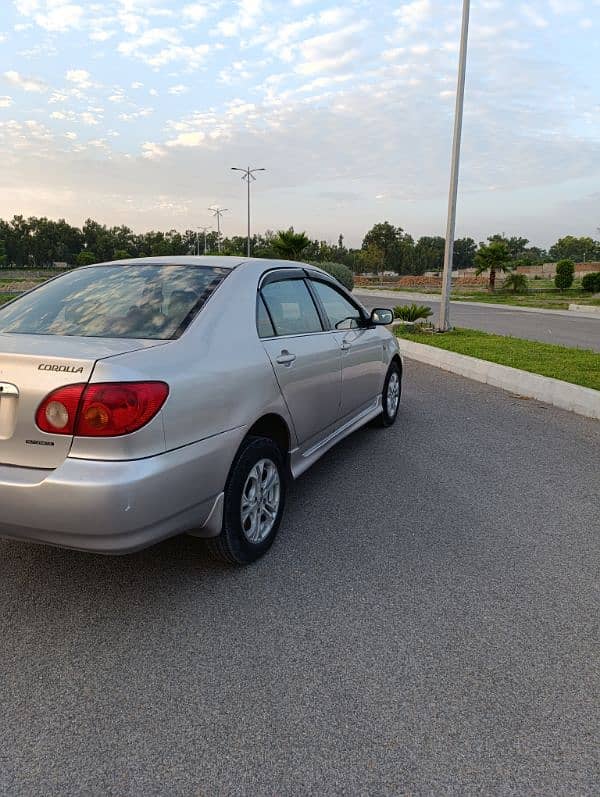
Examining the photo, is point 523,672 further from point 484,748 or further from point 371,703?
point 371,703

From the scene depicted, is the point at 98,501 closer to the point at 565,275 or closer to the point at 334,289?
the point at 334,289

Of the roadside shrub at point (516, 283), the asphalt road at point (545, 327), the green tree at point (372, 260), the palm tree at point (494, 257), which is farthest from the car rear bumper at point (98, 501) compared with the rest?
the green tree at point (372, 260)

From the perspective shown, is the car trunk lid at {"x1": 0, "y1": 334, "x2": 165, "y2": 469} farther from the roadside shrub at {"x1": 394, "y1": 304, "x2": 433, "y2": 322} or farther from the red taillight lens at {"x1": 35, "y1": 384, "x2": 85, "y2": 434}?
the roadside shrub at {"x1": 394, "y1": 304, "x2": 433, "y2": 322}

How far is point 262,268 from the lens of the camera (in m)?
3.90

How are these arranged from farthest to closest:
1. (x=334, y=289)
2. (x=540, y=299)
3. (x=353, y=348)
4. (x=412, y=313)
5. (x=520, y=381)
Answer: (x=540, y=299), (x=412, y=313), (x=520, y=381), (x=334, y=289), (x=353, y=348)

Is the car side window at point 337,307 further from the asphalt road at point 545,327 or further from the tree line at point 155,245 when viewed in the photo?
the tree line at point 155,245

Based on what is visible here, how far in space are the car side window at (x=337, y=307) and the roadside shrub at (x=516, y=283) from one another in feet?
115

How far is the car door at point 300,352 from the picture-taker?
143 inches

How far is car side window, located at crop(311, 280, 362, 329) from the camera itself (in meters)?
4.74

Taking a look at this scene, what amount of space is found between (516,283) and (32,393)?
3854 centimetres

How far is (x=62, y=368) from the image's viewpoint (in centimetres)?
251

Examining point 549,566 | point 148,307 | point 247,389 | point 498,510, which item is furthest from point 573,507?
point 148,307

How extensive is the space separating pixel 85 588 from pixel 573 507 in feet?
10.3

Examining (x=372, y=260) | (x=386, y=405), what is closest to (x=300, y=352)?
(x=386, y=405)
